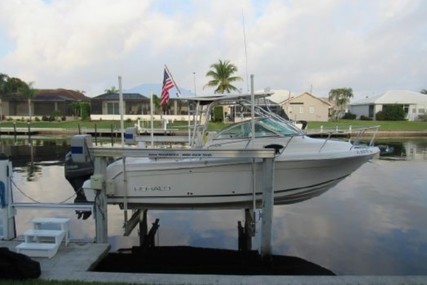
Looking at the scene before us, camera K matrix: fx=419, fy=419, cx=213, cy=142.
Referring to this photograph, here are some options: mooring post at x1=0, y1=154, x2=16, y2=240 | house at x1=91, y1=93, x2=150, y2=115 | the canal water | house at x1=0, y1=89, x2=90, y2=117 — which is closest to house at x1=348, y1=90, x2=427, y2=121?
house at x1=91, y1=93, x2=150, y2=115

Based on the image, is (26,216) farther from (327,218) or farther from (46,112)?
(46,112)

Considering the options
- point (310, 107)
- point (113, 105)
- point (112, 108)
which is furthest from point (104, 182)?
point (310, 107)

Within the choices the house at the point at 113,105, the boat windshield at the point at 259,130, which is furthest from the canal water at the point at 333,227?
the house at the point at 113,105

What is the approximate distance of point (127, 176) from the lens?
24.0 ft

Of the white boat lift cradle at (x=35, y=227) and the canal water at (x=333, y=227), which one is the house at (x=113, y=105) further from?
the white boat lift cradle at (x=35, y=227)

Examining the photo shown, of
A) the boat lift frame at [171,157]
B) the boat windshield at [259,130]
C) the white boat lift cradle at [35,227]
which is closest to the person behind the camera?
the white boat lift cradle at [35,227]

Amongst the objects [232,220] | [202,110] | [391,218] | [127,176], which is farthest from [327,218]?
[127,176]

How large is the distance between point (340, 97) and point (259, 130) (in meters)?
84.9

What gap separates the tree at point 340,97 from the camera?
84625mm

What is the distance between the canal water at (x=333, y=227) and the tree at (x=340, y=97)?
72.7 m

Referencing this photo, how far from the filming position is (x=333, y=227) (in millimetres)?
9297

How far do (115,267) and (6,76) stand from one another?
69.3 metres

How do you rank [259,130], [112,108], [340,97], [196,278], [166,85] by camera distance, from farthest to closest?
[340,97]
[112,108]
[166,85]
[259,130]
[196,278]

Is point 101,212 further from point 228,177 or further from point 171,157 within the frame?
point 228,177
